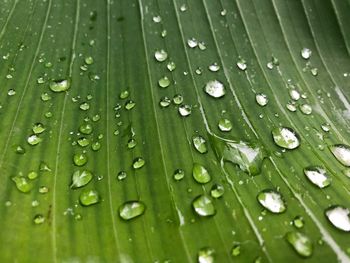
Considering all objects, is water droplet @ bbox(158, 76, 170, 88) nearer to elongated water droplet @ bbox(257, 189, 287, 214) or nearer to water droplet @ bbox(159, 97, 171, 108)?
water droplet @ bbox(159, 97, 171, 108)

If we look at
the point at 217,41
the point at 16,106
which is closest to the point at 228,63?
the point at 217,41

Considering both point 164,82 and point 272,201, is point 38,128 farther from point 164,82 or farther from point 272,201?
point 272,201

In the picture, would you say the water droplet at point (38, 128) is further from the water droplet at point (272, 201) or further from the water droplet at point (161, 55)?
the water droplet at point (272, 201)

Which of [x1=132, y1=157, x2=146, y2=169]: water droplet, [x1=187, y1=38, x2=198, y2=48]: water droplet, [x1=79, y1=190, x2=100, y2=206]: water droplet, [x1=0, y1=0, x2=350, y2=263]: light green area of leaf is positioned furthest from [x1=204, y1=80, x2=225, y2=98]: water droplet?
[x1=79, y1=190, x2=100, y2=206]: water droplet

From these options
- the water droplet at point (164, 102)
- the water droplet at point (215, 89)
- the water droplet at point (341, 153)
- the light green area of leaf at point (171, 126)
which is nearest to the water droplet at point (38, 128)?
the light green area of leaf at point (171, 126)

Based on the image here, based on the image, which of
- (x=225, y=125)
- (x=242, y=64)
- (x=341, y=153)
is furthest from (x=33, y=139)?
(x=341, y=153)
